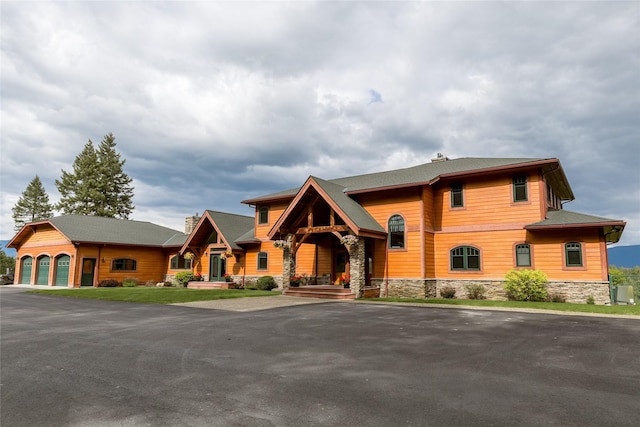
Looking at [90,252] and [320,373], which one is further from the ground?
[90,252]

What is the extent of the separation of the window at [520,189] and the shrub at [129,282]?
29.8 meters

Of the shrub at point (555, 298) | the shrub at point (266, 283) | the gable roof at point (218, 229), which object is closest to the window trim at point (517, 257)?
the shrub at point (555, 298)

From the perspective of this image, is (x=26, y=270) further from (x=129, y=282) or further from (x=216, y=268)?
(x=216, y=268)

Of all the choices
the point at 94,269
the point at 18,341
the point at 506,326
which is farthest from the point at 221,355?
the point at 94,269

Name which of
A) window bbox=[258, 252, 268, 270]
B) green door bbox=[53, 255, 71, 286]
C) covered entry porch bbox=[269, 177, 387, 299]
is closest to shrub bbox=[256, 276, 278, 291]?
window bbox=[258, 252, 268, 270]

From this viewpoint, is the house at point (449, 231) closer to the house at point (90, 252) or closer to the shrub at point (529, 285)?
the shrub at point (529, 285)

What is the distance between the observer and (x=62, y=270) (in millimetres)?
32906

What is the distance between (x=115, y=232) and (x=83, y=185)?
1086 inches

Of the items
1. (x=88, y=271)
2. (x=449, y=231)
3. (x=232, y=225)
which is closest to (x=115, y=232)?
(x=88, y=271)

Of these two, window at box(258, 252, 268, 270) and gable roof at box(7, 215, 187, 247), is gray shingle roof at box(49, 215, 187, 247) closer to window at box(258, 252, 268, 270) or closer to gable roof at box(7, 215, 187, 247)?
gable roof at box(7, 215, 187, 247)

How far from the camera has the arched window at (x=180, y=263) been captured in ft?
116

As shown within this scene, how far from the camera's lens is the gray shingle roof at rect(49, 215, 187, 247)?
32688 millimetres

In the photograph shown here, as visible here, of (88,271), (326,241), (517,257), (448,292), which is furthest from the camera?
(88,271)

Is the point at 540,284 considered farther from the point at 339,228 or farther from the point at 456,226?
the point at 339,228
